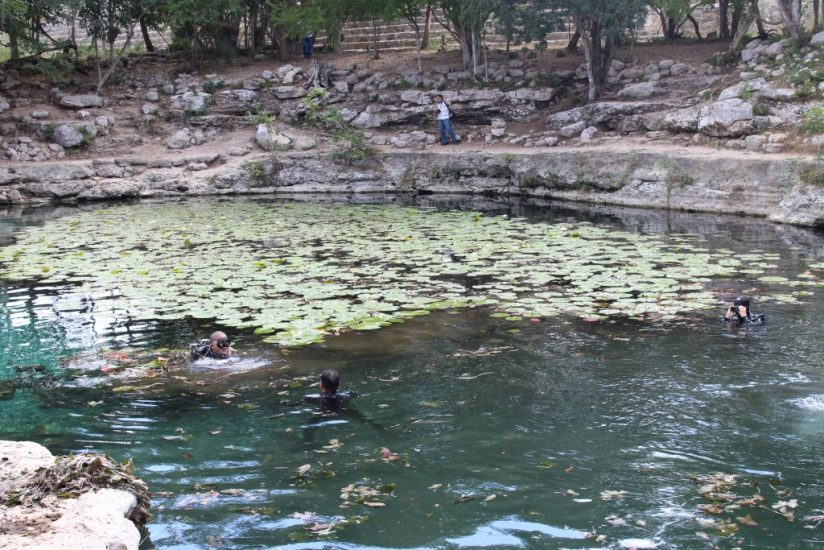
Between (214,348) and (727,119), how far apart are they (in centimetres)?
1469

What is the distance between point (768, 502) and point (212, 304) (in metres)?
7.16

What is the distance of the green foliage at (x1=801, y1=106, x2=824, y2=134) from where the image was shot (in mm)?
17141

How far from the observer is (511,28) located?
865 inches

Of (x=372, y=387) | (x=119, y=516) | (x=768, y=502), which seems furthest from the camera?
(x=372, y=387)

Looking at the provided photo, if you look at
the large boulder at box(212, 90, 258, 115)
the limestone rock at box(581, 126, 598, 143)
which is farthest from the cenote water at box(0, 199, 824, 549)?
the large boulder at box(212, 90, 258, 115)

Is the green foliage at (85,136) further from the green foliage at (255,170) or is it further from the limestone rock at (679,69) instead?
the limestone rock at (679,69)

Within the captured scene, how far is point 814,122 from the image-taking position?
1723cm

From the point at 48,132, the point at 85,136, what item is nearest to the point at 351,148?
the point at 85,136

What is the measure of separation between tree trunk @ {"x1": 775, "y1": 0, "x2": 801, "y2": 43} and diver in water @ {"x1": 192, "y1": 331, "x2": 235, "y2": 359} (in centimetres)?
1781

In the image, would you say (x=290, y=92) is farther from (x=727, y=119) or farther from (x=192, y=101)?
(x=727, y=119)

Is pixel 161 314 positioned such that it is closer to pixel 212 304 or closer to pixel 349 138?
pixel 212 304

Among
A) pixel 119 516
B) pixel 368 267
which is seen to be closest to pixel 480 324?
pixel 368 267

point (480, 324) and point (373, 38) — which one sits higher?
point (373, 38)

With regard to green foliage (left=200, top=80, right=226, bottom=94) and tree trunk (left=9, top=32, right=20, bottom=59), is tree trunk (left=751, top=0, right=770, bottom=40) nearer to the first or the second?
green foliage (left=200, top=80, right=226, bottom=94)
